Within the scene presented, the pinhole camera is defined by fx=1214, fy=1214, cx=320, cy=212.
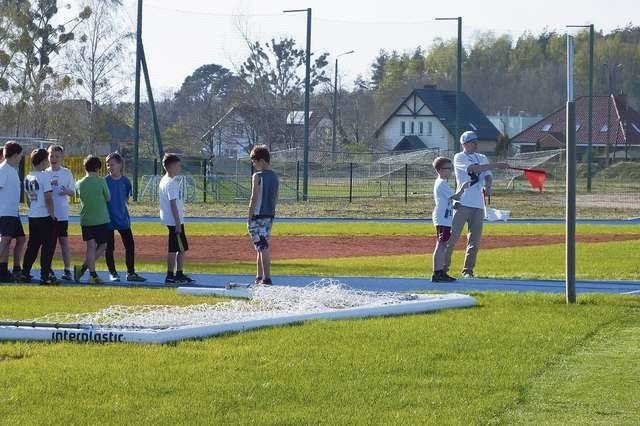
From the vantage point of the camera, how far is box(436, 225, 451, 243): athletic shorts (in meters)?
15.5

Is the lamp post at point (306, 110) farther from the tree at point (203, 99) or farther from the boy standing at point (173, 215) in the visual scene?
the boy standing at point (173, 215)

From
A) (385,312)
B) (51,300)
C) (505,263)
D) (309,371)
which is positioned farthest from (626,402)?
(505,263)

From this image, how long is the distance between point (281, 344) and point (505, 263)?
32.7 feet

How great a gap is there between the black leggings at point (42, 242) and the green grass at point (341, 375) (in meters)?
3.36

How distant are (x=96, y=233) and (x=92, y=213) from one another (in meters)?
0.27

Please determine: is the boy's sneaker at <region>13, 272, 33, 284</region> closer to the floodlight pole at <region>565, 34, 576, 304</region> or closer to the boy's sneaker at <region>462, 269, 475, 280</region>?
the boy's sneaker at <region>462, 269, 475, 280</region>

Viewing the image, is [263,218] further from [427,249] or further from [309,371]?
[427,249]

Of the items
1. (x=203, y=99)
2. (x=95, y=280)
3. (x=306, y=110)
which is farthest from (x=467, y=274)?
(x=203, y=99)

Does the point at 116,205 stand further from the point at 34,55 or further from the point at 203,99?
the point at 203,99

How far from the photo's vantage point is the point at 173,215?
51.0ft

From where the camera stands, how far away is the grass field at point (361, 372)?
7.52 metres

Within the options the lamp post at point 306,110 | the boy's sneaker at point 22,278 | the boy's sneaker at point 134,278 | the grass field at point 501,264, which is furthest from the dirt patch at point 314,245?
the lamp post at point 306,110

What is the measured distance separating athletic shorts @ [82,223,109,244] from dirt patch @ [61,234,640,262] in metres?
4.51

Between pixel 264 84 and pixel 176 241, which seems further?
pixel 264 84
